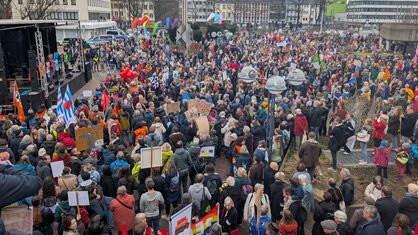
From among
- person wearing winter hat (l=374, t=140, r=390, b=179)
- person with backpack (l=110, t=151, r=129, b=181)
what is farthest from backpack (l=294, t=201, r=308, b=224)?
person wearing winter hat (l=374, t=140, r=390, b=179)

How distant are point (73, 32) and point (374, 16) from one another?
124023 millimetres

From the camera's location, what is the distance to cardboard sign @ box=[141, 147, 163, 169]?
795 cm

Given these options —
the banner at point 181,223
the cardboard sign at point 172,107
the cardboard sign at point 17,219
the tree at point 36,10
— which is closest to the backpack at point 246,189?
the banner at point 181,223

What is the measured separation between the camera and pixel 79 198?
21.0 feet

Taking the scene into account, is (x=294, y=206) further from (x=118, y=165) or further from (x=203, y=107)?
(x=203, y=107)

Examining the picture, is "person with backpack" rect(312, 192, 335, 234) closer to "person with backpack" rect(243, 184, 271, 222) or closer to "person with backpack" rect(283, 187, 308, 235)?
"person with backpack" rect(283, 187, 308, 235)

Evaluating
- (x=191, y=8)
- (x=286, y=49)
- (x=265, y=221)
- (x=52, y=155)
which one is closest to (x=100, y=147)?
(x=52, y=155)

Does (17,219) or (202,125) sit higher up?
(17,219)

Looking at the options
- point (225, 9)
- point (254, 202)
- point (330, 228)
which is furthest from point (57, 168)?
point (225, 9)

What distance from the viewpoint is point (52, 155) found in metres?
9.28

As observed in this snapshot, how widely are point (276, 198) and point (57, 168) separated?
4.43 meters

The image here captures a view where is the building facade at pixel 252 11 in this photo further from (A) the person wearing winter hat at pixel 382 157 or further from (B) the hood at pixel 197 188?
(B) the hood at pixel 197 188

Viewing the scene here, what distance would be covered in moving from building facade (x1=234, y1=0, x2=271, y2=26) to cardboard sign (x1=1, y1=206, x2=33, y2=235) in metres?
131

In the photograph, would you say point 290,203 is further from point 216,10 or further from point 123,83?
point 216,10
